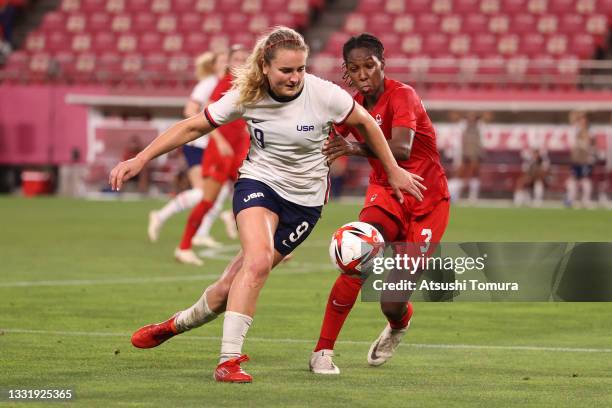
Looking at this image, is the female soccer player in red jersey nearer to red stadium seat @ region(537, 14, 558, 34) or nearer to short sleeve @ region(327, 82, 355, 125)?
short sleeve @ region(327, 82, 355, 125)

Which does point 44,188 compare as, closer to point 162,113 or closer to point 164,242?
point 162,113

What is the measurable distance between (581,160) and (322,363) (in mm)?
22843

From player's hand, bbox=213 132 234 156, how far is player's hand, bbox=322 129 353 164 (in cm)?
825

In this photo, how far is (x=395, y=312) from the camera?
8602 mm

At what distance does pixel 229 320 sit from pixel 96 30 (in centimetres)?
3211

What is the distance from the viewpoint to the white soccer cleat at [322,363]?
8094 mm

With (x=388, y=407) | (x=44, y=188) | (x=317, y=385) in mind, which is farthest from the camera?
(x=44, y=188)

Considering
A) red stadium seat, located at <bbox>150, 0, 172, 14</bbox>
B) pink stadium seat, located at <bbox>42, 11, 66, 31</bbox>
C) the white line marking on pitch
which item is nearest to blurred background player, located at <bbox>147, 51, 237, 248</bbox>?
the white line marking on pitch

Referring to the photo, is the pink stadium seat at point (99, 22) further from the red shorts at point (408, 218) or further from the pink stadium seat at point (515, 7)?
the red shorts at point (408, 218)

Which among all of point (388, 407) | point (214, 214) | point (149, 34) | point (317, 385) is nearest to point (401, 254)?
point (317, 385)

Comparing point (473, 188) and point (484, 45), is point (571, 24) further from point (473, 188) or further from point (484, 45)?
point (473, 188)

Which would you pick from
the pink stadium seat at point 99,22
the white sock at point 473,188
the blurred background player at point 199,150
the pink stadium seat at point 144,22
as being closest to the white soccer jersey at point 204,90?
the blurred background player at point 199,150

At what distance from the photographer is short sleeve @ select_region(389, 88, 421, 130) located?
27.6 feet

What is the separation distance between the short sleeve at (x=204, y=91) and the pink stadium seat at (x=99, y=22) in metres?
22.2
